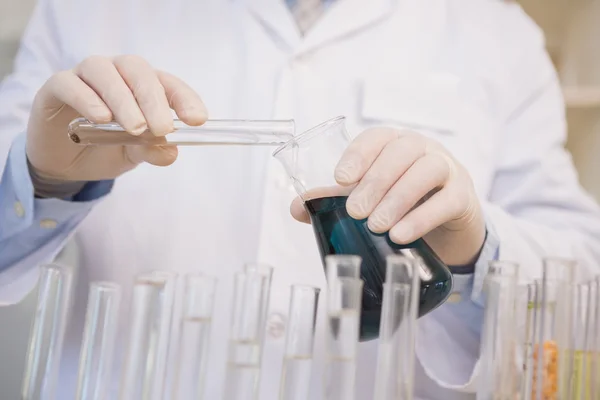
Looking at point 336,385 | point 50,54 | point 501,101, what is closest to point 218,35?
point 50,54

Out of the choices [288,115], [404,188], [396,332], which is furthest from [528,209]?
[396,332]

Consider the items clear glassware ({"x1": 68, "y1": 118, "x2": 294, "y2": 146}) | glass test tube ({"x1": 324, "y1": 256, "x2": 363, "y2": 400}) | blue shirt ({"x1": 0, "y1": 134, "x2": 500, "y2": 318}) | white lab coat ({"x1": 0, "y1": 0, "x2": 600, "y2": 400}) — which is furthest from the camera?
white lab coat ({"x1": 0, "y1": 0, "x2": 600, "y2": 400})

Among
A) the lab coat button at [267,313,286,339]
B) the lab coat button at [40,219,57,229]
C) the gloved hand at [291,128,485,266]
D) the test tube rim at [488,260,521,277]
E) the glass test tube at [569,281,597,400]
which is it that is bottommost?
the lab coat button at [267,313,286,339]

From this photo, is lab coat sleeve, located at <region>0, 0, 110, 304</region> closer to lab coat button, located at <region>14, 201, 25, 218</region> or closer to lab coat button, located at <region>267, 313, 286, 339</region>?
lab coat button, located at <region>14, 201, 25, 218</region>

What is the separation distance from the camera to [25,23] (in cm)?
126

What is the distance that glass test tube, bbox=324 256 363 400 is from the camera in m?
0.36

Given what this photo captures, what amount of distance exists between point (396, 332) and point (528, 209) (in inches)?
25.9

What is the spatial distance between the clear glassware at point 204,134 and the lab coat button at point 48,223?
0.69 feet

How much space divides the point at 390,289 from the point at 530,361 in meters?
0.14

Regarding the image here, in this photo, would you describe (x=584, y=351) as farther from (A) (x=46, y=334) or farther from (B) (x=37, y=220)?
(B) (x=37, y=220)

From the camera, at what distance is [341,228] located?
47 centimetres

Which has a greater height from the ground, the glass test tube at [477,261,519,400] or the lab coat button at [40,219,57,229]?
the lab coat button at [40,219,57,229]

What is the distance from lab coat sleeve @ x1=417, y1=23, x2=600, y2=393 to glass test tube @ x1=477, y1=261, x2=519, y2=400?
0.93 feet

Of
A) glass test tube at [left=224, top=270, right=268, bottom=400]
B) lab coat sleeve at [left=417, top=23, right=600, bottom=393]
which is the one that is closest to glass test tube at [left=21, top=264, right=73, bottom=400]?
glass test tube at [left=224, top=270, right=268, bottom=400]
